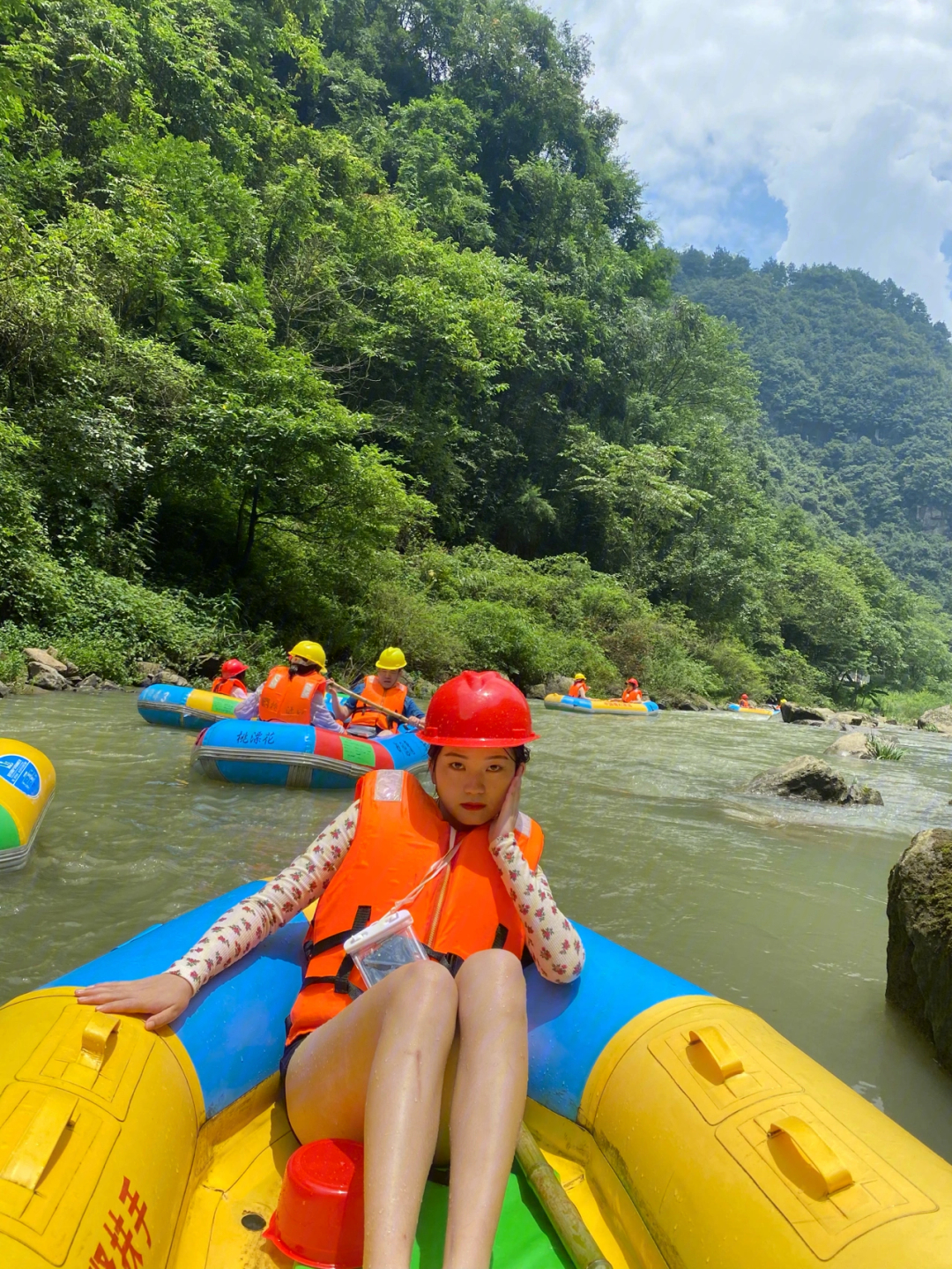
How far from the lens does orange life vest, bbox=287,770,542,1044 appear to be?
1794 mm

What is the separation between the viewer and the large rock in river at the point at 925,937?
2.68 metres

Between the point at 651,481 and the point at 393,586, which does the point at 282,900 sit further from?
the point at 651,481

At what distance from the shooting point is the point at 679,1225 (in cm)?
142

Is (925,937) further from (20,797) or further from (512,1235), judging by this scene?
(20,797)

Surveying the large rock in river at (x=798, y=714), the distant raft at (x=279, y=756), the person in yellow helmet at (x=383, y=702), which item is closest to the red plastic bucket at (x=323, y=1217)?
the distant raft at (x=279, y=756)

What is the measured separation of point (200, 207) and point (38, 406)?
7282mm

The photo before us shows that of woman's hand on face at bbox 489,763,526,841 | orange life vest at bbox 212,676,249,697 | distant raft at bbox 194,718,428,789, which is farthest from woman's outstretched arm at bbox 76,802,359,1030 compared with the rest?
orange life vest at bbox 212,676,249,697

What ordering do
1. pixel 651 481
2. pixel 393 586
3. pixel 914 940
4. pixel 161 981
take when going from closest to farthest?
pixel 161 981
pixel 914 940
pixel 393 586
pixel 651 481

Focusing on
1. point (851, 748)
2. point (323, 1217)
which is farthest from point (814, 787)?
point (323, 1217)

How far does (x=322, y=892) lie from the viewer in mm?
1967

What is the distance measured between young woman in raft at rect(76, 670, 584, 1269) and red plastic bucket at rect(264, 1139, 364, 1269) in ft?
0.42

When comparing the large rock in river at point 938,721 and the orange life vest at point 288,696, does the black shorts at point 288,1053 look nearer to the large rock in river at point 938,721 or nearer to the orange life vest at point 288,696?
the orange life vest at point 288,696

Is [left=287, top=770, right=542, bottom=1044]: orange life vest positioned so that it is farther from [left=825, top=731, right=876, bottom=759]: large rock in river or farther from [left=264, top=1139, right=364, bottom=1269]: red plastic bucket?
[left=825, top=731, right=876, bottom=759]: large rock in river

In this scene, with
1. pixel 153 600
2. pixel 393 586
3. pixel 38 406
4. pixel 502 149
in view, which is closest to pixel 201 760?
pixel 153 600
